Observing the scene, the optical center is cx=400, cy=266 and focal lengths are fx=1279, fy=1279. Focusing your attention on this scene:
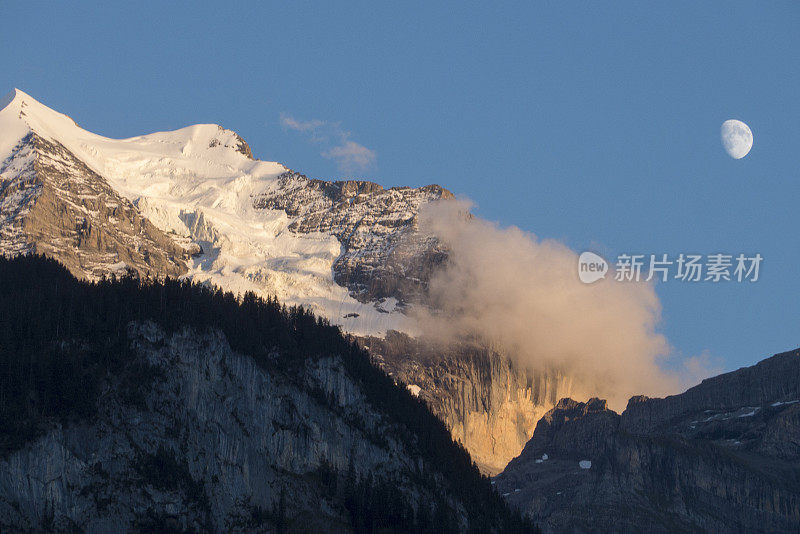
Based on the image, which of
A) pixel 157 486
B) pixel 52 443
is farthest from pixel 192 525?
pixel 52 443

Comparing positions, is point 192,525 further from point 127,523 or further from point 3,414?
point 3,414

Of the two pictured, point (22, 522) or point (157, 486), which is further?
point (157, 486)

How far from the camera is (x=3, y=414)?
639ft

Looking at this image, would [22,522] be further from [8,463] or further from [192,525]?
[192,525]

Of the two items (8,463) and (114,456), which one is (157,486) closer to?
(114,456)

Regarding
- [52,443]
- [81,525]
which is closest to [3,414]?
[52,443]

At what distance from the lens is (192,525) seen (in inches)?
7800

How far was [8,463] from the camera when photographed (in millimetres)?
187750

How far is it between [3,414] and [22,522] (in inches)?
751

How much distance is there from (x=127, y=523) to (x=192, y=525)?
1114 centimetres

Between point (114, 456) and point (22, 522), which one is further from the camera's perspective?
point (114, 456)

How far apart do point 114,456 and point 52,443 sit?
32.4 ft

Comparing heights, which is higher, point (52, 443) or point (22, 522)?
point (52, 443)

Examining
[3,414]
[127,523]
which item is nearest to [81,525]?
[127,523]
